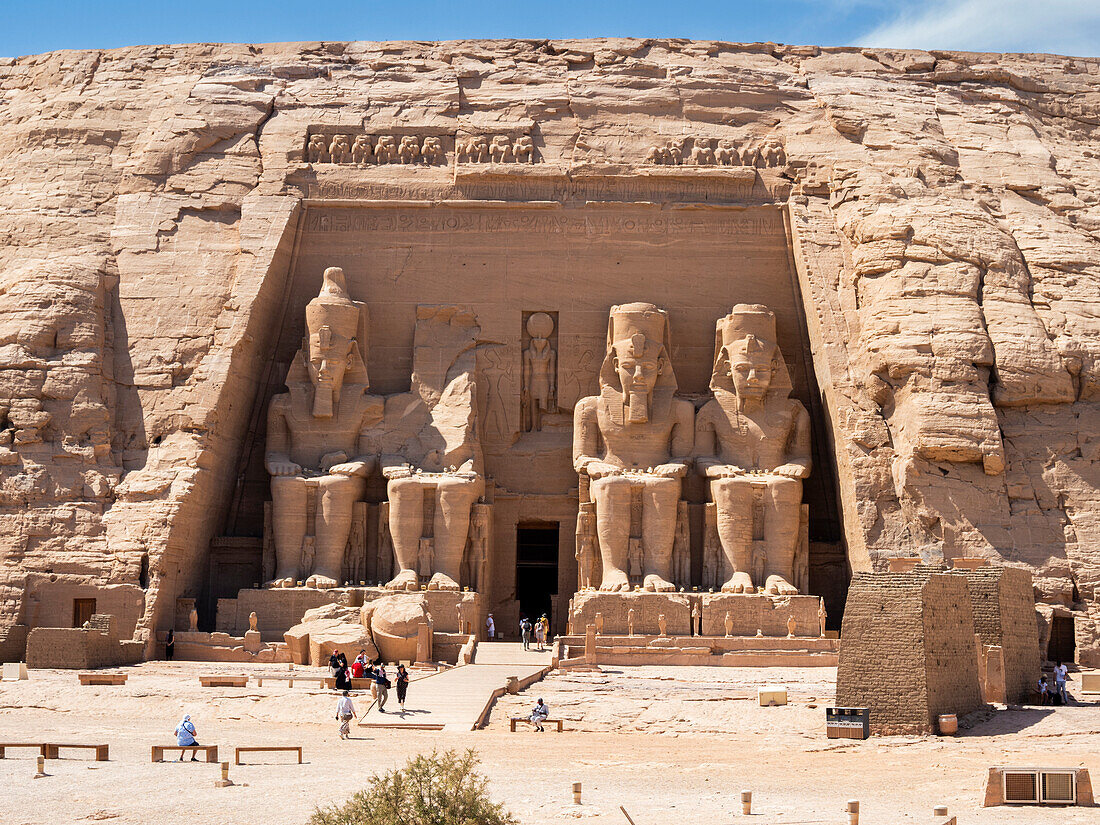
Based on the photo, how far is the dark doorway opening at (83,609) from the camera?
21.1m

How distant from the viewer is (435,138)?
24.9 m

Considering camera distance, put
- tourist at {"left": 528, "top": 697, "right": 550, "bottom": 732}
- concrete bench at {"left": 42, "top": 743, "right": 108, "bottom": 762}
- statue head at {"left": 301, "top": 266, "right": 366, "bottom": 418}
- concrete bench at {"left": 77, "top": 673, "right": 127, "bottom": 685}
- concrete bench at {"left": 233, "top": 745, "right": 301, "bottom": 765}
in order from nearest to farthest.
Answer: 1. concrete bench at {"left": 233, "top": 745, "right": 301, "bottom": 765}
2. concrete bench at {"left": 42, "top": 743, "right": 108, "bottom": 762}
3. tourist at {"left": 528, "top": 697, "right": 550, "bottom": 732}
4. concrete bench at {"left": 77, "top": 673, "right": 127, "bottom": 685}
5. statue head at {"left": 301, "top": 266, "right": 366, "bottom": 418}

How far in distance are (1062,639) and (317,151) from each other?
13.6 m

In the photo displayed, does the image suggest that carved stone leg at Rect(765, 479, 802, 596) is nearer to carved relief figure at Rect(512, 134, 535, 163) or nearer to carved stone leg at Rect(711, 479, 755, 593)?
carved stone leg at Rect(711, 479, 755, 593)

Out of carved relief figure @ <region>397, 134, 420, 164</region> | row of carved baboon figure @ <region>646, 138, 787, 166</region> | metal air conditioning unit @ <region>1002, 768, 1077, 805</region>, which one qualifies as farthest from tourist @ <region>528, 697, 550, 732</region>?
carved relief figure @ <region>397, 134, 420, 164</region>

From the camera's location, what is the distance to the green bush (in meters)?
9.27

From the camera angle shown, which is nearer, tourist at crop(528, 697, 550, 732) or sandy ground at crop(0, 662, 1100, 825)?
sandy ground at crop(0, 662, 1100, 825)

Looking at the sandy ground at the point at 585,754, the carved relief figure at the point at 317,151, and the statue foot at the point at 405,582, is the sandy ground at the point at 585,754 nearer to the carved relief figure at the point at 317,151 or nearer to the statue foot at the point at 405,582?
the statue foot at the point at 405,582

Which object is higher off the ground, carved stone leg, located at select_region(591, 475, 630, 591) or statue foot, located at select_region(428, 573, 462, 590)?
carved stone leg, located at select_region(591, 475, 630, 591)

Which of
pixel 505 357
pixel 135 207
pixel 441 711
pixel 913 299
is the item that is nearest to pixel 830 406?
pixel 913 299

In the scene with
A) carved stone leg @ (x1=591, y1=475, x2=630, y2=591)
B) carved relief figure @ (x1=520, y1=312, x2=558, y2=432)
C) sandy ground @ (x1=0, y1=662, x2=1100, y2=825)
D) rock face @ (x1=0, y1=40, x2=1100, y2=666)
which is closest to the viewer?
sandy ground @ (x1=0, y1=662, x2=1100, y2=825)

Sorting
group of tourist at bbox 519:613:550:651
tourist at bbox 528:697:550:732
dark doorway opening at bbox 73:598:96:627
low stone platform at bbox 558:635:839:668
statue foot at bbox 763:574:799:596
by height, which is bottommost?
tourist at bbox 528:697:550:732

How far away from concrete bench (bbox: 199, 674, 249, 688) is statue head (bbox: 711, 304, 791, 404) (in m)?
9.09

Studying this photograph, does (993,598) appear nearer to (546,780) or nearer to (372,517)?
(546,780)
